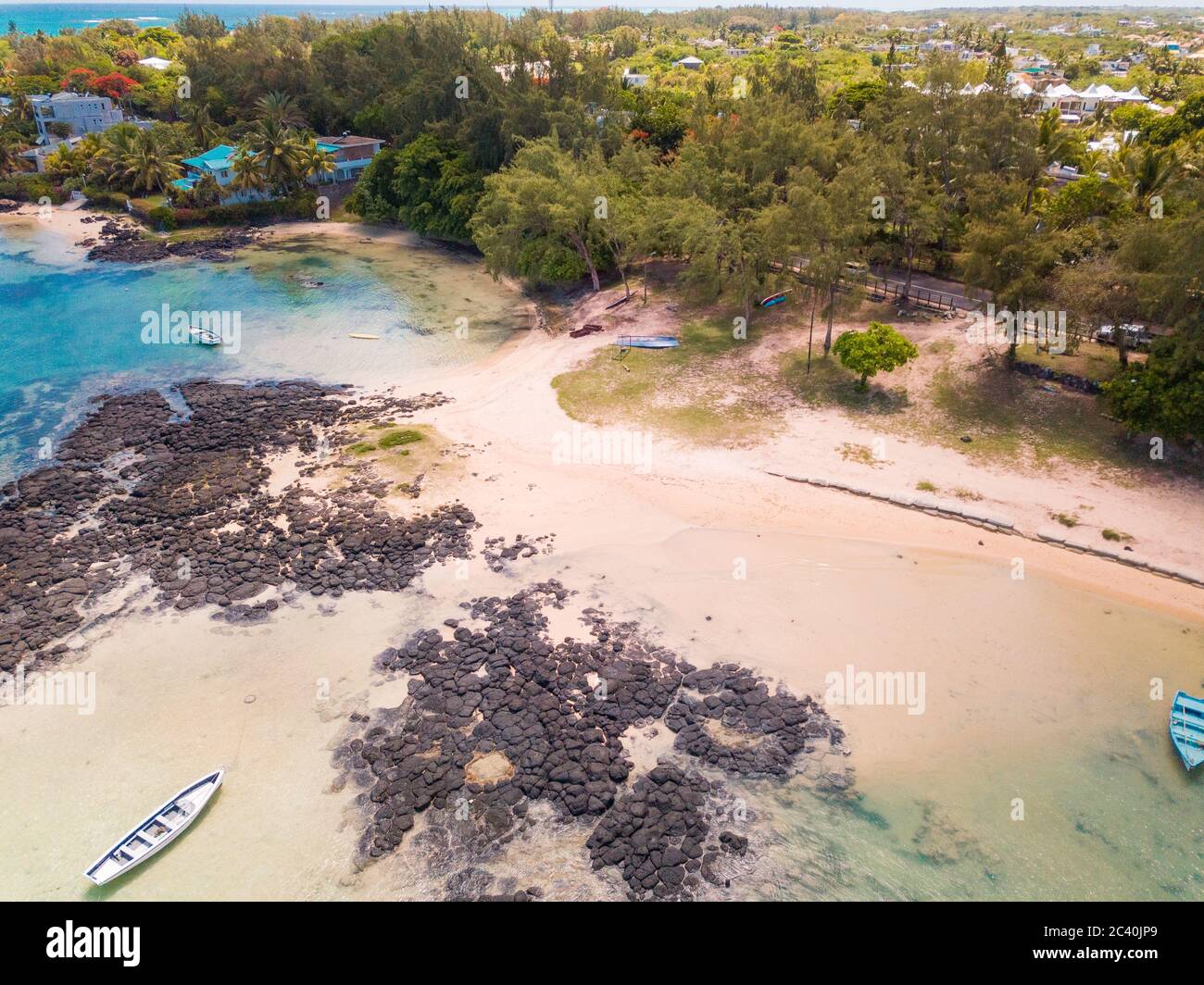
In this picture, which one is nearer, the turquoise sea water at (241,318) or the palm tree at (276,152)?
the turquoise sea water at (241,318)

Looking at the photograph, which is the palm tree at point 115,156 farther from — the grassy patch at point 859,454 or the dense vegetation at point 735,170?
the grassy patch at point 859,454

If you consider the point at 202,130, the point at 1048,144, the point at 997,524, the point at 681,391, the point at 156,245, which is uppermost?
the point at 202,130

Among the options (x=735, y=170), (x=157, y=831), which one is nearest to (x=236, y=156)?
(x=735, y=170)

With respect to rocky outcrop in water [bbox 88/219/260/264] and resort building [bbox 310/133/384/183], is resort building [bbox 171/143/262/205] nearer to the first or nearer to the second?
rocky outcrop in water [bbox 88/219/260/264]

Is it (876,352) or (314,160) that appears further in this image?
(314,160)

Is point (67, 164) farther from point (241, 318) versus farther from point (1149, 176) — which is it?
point (1149, 176)

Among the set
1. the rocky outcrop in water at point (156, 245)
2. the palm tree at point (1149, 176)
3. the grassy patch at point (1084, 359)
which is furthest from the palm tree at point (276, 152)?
the palm tree at point (1149, 176)

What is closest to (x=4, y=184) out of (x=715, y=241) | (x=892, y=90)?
(x=715, y=241)
